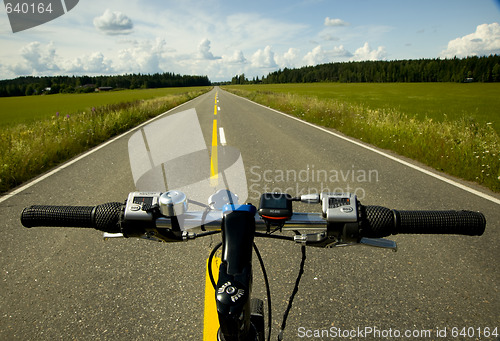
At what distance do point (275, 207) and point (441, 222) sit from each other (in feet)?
2.19

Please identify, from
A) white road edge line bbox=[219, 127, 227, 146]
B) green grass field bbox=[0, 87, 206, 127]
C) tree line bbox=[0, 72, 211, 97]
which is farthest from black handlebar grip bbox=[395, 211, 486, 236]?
tree line bbox=[0, 72, 211, 97]

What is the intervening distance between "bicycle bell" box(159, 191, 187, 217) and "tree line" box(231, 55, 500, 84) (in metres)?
111

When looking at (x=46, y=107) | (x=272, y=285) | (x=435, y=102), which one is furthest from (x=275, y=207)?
(x=46, y=107)

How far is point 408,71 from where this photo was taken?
106 metres

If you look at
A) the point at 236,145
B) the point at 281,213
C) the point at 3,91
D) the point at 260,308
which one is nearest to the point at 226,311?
the point at 281,213

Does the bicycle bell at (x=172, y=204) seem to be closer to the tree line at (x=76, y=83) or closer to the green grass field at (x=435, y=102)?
the green grass field at (x=435, y=102)

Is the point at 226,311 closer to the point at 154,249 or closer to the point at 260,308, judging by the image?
the point at 260,308

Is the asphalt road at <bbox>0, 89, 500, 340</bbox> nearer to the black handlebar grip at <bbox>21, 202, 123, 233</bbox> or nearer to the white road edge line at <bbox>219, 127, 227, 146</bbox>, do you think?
the black handlebar grip at <bbox>21, 202, 123, 233</bbox>

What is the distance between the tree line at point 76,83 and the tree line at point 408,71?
73.1 m

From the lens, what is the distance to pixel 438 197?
16.1ft

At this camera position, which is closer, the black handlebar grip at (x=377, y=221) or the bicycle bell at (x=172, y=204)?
the bicycle bell at (x=172, y=204)

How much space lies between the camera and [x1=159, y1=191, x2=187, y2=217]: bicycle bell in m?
1.02

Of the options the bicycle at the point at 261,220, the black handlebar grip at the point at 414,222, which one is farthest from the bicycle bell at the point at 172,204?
the black handlebar grip at the point at 414,222

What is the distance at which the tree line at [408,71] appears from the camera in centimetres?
8777
